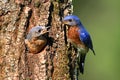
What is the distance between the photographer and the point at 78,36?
29.4 ft

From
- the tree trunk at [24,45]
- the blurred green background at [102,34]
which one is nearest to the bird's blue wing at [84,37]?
the tree trunk at [24,45]

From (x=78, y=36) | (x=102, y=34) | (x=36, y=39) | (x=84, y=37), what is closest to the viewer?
(x=36, y=39)

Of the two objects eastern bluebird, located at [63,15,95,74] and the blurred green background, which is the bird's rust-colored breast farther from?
the blurred green background

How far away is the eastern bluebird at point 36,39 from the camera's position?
27.5 feet

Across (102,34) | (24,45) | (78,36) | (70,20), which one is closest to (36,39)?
(24,45)

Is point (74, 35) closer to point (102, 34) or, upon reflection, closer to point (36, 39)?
point (36, 39)

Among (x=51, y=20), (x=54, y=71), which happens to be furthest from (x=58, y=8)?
(x=54, y=71)

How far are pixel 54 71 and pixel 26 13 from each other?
0.78 m

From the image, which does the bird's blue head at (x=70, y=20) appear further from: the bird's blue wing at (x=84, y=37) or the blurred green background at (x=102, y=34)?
the blurred green background at (x=102, y=34)

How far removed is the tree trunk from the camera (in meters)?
8.37

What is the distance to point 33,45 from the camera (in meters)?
8.45

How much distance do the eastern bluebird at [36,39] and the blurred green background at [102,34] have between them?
14.9 meters

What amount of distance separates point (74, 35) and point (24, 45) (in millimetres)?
732

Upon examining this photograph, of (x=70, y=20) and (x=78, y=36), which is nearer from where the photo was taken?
(x=70, y=20)
